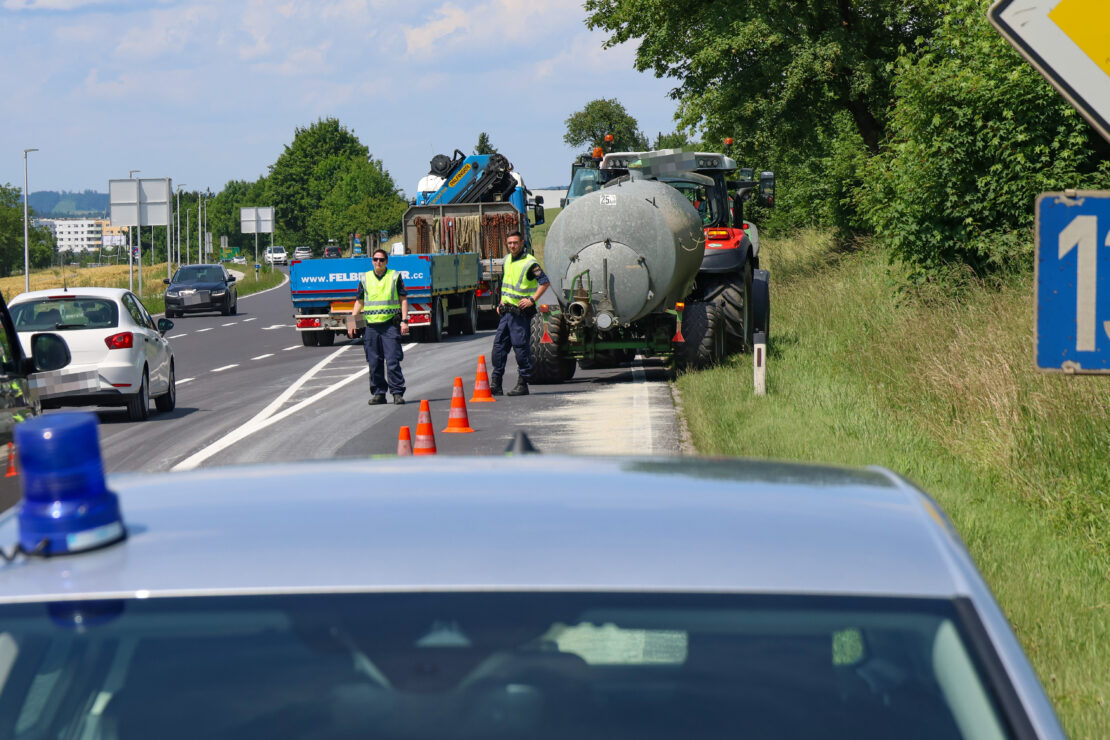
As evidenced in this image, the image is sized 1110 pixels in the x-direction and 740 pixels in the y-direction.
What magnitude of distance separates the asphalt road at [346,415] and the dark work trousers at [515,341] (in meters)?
0.44

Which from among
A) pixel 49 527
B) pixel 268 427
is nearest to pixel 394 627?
pixel 49 527

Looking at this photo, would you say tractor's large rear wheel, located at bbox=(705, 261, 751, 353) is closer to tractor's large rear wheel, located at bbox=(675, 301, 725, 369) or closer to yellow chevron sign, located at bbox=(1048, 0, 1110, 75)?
tractor's large rear wheel, located at bbox=(675, 301, 725, 369)

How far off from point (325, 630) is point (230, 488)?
0.58 meters

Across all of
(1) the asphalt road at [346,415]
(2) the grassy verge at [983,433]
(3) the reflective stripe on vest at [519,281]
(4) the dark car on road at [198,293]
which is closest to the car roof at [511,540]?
(2) the grassy verge at [983,433]

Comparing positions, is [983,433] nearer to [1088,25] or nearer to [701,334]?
[1088,25]

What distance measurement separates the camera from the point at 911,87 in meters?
18.3

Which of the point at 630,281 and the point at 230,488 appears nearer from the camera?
the point at 230,488

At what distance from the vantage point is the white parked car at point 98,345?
619 inches

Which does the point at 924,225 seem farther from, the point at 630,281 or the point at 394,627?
the point at 394,627

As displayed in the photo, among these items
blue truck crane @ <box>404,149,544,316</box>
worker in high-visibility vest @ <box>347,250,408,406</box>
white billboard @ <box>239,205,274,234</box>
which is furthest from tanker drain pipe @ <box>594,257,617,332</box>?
white billboard @ <box>239,205,274,234</box>

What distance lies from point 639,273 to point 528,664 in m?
14.9

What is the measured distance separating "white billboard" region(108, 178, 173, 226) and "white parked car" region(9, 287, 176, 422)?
91.3 ft

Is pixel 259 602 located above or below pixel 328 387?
above

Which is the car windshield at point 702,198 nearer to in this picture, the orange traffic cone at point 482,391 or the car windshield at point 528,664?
the orange traffic cone at point 482,391
